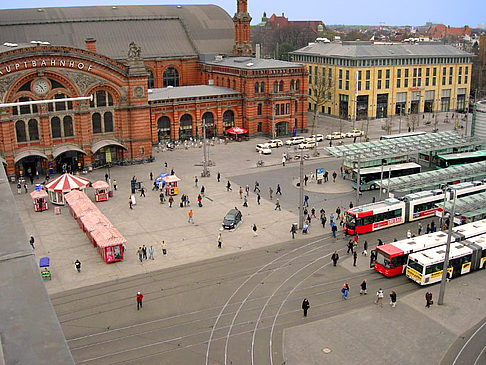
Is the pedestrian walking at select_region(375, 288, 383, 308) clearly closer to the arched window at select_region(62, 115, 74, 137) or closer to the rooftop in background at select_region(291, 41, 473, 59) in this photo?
the arched window at select_region(62, 115, 74, 137)

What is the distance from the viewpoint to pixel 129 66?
238ft

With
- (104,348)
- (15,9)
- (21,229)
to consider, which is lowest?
(104,348)

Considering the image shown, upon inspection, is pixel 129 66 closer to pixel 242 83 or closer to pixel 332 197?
pixel 242 83

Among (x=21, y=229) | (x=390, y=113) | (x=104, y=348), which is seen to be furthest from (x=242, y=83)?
(x=21, y=229)

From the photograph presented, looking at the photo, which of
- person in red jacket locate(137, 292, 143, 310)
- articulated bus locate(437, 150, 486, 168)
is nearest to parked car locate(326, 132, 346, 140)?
articulated bus locate(437, 150, 486, 168)

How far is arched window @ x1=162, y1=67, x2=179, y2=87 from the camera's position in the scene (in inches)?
4190

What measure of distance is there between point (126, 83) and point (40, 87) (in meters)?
11.1

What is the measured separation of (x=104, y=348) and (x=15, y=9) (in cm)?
8997

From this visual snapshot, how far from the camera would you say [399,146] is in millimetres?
66312

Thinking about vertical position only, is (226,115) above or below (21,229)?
below

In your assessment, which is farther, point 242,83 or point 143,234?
point 242,83

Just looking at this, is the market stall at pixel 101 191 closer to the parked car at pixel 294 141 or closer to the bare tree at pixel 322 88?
the parked car at pixel 294 141

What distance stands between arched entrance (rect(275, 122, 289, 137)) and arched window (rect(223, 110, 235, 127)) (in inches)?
298

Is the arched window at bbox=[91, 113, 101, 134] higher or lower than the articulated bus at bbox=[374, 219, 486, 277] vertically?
higher
